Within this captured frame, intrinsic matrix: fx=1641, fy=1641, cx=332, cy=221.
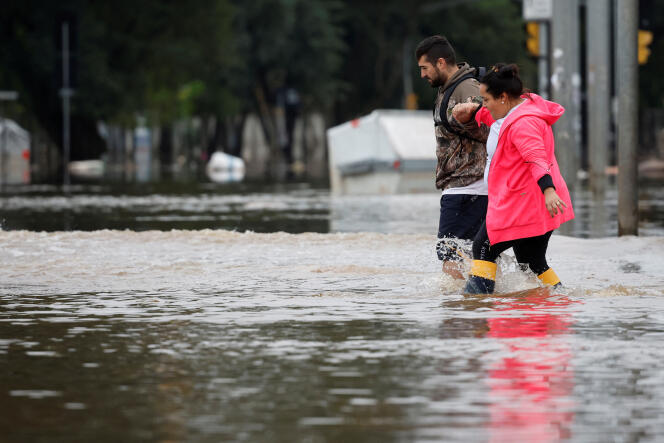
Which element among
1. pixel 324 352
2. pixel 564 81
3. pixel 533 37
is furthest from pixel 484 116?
pixel 533 37

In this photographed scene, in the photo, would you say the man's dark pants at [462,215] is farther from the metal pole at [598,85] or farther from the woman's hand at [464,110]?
the metal pole at [598,85]

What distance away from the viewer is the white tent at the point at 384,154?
27.7 meters

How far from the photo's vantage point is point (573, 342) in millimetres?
8055

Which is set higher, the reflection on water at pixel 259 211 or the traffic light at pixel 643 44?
the traffic light at pixel 643 44

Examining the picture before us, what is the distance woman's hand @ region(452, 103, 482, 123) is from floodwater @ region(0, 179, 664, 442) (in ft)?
3.64

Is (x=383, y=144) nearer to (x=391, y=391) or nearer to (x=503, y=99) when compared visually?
(x=503, y=99)

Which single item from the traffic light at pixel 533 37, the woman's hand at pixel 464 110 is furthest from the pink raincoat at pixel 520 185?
the traffic light at pixel 533 37

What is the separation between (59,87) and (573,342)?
2758 centimetres

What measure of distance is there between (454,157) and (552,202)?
44.8 inches

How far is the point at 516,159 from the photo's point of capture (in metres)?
9.41

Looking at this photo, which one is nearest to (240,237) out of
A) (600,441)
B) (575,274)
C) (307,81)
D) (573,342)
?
(575,274)

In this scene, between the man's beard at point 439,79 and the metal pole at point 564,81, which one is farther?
the metal pole at point 564,81

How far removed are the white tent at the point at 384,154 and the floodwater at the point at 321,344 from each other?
12240 mm

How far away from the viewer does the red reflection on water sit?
19.1 ft
